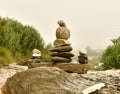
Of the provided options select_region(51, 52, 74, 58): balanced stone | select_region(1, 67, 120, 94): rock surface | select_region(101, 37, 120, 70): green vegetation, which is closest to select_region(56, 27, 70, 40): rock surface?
select_region(51, 52, 74, 58): balanced stone

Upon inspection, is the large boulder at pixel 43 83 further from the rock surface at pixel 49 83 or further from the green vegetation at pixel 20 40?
the green vegetation at pixel 20 40

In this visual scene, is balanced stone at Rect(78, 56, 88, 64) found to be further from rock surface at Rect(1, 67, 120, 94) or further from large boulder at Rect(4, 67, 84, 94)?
large boulder at Rect(4, 67, 84, 94)

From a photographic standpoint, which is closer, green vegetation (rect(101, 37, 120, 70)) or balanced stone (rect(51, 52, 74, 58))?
balanced stone (rect(51, 52, 74, 58))

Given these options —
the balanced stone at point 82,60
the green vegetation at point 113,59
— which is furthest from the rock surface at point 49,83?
the green vegetation at point 113,59

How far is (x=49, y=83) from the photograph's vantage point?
9555 millimetres

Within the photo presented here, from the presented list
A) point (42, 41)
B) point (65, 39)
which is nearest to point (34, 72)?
point (65, 39)

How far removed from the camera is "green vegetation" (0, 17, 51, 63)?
24.0 meters

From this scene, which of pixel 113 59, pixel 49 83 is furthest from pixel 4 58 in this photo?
pixel 49 83

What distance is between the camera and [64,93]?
917cm

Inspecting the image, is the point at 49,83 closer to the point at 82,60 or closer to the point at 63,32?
the point at 82,60

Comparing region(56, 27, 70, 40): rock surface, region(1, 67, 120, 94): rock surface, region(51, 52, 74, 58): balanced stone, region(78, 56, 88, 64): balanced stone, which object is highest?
region(56, 27, 70, 40): rock surface

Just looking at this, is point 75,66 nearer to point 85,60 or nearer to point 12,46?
point 85,60

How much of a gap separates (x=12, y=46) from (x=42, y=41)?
3.49 metres

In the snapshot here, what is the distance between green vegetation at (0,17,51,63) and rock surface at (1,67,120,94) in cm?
1275
